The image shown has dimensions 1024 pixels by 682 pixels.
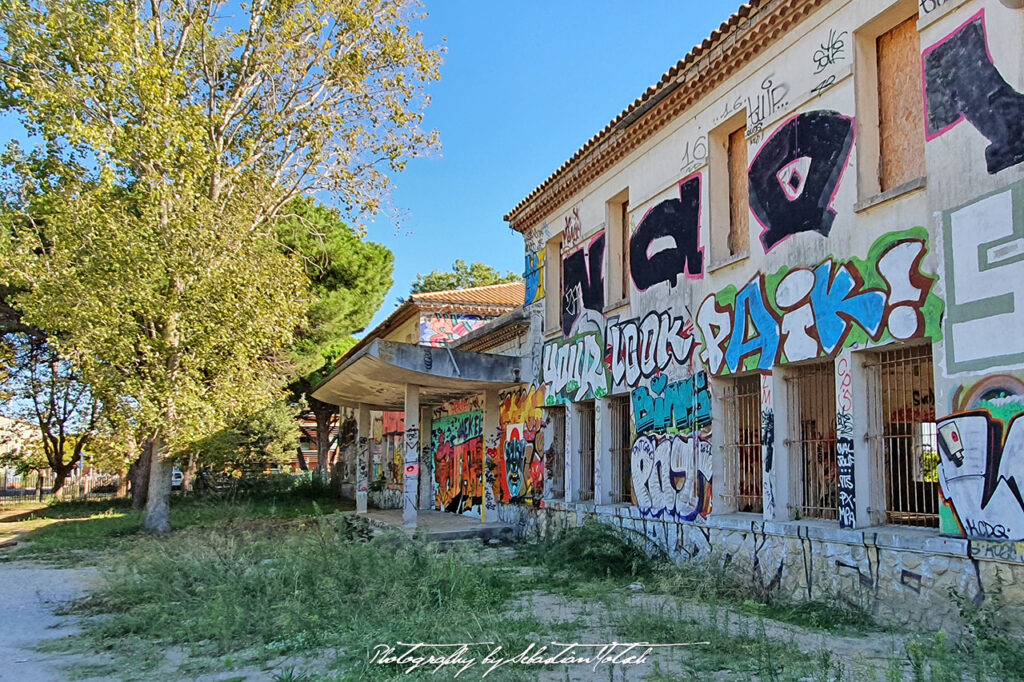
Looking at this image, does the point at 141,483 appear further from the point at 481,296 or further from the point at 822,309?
the point at 822,309

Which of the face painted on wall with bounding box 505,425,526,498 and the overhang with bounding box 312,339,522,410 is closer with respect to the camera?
the overhang with bounding box 312,339,522,410

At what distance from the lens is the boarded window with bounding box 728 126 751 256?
9.41 m

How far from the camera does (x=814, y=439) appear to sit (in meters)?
8.07

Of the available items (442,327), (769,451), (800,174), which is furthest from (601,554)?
(442,327)

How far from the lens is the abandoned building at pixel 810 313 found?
606 cm

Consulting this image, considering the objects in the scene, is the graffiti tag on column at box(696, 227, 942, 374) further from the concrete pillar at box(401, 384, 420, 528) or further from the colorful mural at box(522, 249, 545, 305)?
the concrete pillar at box(401, 384, 420, 528)

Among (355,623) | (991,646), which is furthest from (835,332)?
(355,623)

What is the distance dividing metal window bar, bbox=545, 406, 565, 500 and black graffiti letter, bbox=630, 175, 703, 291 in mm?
3579

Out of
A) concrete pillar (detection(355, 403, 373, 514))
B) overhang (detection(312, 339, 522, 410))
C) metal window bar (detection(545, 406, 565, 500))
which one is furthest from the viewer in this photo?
concrete pillar (detection(355, 403, 373, 514))

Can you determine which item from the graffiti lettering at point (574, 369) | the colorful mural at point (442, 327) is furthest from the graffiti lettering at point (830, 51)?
the colorful mural at point (442, 327)

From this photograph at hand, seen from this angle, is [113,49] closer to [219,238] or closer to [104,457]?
[219,238]

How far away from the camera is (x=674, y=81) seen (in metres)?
10.1

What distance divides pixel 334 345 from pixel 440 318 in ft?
25.3

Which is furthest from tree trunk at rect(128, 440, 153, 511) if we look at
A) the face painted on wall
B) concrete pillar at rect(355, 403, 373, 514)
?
the face painted on wall
